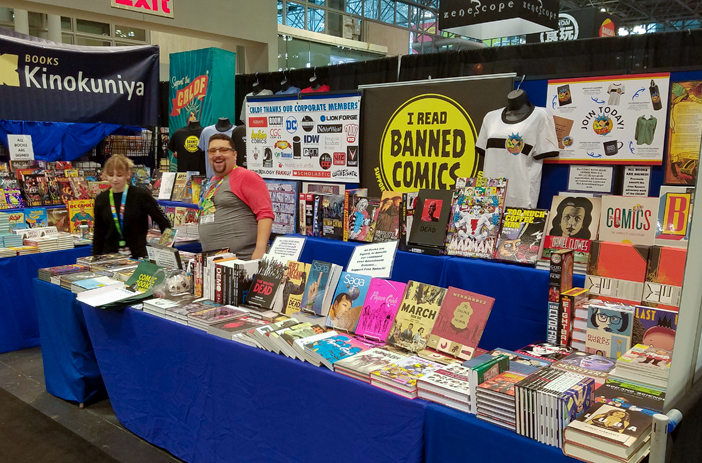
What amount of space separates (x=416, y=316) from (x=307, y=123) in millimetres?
3426

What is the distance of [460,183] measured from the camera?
3.70 meters

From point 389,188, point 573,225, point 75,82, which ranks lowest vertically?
point 573,225

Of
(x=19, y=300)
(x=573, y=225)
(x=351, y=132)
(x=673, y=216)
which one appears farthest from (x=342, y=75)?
(x=673, y=216)

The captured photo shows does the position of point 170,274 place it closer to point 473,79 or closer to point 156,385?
point 156,385

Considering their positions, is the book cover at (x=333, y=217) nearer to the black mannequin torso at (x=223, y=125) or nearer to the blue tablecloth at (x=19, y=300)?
the blue tablecloth at (x=19, y=300)

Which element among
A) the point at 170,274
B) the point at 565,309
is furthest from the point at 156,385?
the point at 565,309

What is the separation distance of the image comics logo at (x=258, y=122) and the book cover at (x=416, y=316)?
3787mm

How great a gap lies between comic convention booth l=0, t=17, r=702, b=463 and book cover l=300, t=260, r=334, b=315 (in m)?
0.40

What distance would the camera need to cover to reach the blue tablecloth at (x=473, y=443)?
4.75 ft

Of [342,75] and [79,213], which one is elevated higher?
[342,75]

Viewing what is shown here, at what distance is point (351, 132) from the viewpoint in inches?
195

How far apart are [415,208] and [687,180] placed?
180 centimetres

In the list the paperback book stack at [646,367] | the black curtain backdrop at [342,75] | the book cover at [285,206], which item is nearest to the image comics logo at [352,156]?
the book cover at [285,206]

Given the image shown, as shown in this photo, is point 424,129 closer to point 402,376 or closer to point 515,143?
point 515,143
